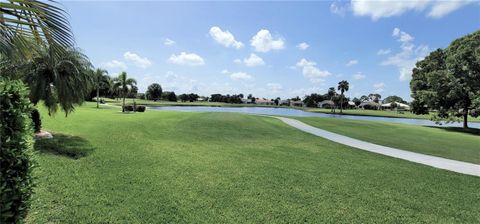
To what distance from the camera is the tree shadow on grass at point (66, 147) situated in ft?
26.3

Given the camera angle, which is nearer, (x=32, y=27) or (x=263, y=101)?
(x=32, y=27)

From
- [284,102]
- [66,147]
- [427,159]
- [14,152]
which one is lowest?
[427,159]

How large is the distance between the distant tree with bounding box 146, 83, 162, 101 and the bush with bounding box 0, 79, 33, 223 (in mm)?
113530

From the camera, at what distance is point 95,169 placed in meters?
6.59

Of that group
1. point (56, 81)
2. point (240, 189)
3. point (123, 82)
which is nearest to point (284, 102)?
point (123, 82)

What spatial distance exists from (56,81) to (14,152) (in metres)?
8.08

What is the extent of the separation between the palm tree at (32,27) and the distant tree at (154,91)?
372 feet

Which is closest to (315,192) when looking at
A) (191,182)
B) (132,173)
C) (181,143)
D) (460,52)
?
(191,182)

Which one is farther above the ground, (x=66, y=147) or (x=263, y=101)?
(x=263, y=101)

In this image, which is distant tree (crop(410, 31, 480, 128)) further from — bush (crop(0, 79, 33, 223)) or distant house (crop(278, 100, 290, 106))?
distant house (crop(278, 100, 290, 106))

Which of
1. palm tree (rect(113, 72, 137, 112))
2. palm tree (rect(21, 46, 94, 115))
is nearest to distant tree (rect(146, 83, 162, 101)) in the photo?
palm tree (rect(113, 72, 137, 112))

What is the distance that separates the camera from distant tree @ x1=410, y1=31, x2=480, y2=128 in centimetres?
2489

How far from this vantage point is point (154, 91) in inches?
4414

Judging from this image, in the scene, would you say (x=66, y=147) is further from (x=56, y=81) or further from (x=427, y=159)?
(x=427, y=159)
